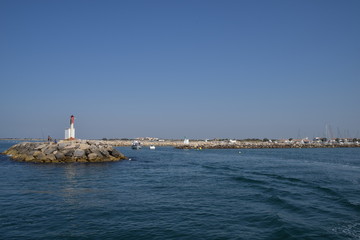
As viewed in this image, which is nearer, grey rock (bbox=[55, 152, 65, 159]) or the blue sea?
the blue sea

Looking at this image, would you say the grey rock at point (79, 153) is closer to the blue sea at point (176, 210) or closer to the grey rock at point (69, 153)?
the grey rock at point (69, 153)

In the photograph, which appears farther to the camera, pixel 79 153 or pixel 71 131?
pixel 71 131

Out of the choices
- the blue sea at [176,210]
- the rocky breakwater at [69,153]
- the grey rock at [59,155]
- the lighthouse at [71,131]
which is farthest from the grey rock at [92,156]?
the blue sea at [176,210]

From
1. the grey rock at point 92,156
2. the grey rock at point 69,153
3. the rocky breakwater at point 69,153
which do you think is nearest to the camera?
the rocky breakwater at point 69,153

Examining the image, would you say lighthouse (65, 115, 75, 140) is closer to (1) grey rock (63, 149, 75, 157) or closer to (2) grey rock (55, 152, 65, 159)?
(1) grey rock (63, 149, 75, 157)

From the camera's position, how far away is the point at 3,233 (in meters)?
9.59

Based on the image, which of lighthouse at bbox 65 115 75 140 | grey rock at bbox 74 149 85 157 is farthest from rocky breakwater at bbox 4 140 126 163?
lighthouse at bbox 65 115 75 140

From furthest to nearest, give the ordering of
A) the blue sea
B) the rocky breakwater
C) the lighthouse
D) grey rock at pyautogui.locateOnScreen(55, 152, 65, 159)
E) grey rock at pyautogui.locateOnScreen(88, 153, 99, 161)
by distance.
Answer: the lighthouse
grey rock at pyautogui.locateOnScreen(88, 153, 99, 161)
the rocky breakwater
grey rock at pyautogui.locateOnScreen(55, 152, 65, 159)
the blue sea

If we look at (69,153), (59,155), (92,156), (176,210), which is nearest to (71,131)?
(69,153)

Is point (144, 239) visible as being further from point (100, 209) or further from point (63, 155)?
point (63, 155)

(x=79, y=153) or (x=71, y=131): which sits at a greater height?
(x=71, y=131)

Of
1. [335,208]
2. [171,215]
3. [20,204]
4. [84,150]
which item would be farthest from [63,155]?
Result: [335,208]

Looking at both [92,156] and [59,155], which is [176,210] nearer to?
[92,156]

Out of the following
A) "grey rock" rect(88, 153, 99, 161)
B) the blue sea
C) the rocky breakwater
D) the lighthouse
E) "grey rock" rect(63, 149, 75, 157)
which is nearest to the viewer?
the blue sea
